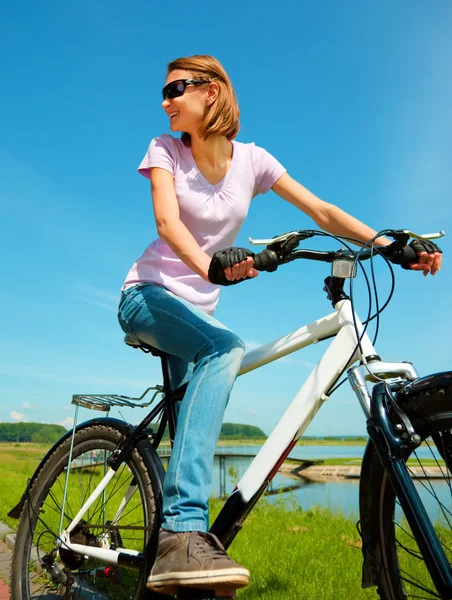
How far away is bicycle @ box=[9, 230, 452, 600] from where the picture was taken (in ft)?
6.10

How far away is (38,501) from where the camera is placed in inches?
127

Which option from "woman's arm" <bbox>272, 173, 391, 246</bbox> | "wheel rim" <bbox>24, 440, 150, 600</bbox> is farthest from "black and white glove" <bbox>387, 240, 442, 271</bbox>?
"wheel rim" <bbox>24, 440, 150, 600</bbox>

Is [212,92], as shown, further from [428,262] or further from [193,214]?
[428,262]

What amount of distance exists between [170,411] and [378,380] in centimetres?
102

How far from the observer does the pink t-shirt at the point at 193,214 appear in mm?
2662

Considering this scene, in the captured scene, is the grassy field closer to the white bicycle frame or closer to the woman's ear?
the white bicycle frame

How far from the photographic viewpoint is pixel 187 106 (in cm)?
272

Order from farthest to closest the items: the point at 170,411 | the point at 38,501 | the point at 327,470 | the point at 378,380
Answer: the point at 327,470, the point at 38,501, the point at 170,411, the point at 378,380

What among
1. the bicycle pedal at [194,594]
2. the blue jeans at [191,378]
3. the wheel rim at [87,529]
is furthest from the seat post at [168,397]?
the bicycle pedal at [194,594]

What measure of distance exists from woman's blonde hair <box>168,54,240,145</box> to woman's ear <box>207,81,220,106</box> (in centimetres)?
1

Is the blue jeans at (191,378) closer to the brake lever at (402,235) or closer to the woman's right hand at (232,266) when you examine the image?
the woman's right hand at (232,266)

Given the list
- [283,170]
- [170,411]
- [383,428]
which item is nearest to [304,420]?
[383,428]

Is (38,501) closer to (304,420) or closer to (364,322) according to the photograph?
(304,420)

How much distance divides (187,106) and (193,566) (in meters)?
1.95
